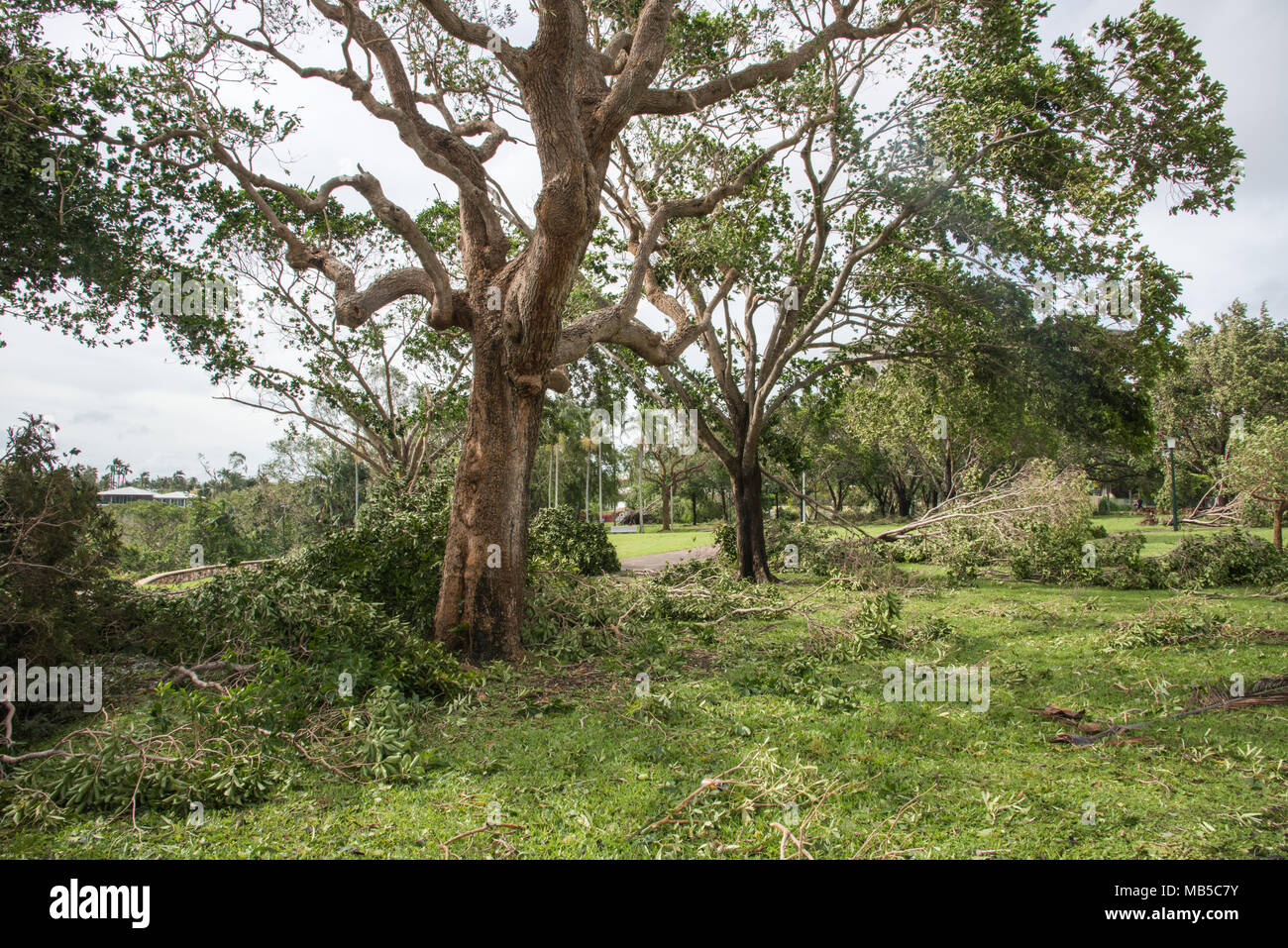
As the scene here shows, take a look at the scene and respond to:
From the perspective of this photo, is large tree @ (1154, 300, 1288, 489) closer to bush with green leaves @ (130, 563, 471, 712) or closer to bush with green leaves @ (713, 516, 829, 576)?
bush with green leaves @ (713, 516, 829, 576)

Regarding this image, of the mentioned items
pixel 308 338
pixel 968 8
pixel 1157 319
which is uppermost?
pixel 968 8

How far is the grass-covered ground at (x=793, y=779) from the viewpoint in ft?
12.2

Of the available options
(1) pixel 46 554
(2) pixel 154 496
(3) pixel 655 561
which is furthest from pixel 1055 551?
(2) pixel 154 496

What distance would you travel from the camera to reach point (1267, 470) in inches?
634

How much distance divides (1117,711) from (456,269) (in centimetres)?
1635

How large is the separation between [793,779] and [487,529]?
4.69 m

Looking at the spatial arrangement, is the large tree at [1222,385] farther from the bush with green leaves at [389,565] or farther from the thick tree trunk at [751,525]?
the bush with green leaves at [389,565]

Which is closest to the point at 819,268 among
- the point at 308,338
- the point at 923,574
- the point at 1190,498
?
the point at 923,574

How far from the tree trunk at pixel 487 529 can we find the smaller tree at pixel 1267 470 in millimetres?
17424

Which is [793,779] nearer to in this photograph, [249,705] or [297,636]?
[249,705]

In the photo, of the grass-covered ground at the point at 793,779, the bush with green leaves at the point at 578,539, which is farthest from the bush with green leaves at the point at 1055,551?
the bush with green leaves at the point at 578,539

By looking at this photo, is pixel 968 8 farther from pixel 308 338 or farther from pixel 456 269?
pixel 308 338

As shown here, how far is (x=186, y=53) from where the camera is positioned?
9508mm

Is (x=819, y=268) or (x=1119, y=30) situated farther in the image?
(x=819, y=268)
